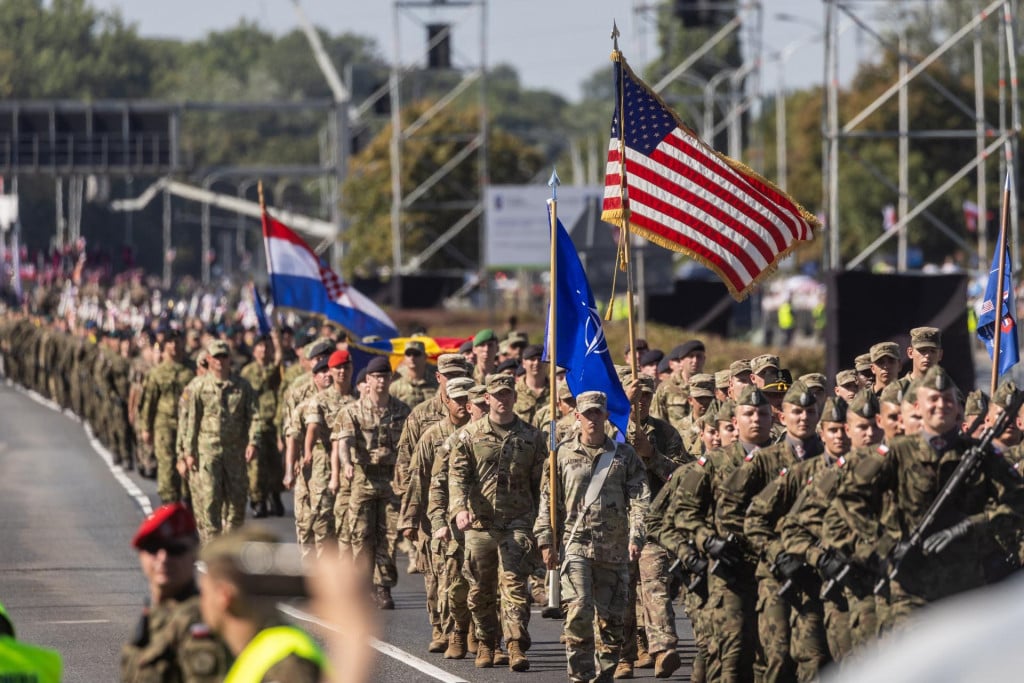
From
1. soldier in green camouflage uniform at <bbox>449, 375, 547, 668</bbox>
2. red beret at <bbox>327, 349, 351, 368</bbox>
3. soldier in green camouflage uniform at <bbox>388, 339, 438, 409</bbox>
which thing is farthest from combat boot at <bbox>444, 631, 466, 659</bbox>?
soldier in green camouflage uniform at <bbox>388, 339, 438, 409</bbox>

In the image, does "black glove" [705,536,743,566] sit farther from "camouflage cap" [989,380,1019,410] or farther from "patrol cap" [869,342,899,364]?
"patrol cap" [869,342,899,364]

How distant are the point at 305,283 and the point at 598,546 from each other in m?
10.7

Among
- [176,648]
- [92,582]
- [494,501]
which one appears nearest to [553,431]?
[494,501]

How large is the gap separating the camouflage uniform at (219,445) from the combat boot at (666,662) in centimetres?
678

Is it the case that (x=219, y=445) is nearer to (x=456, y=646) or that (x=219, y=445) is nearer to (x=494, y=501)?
(x=456, y=646)

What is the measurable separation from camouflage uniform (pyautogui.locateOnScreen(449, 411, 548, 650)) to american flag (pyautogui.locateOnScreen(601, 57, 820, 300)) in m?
1.72

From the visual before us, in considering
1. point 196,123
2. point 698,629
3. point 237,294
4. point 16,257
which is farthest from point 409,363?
point 196,123

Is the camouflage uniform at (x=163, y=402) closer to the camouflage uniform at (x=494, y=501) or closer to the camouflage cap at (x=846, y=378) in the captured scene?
the camouflage uniform at (x=494, y=501)

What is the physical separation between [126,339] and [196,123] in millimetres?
138768

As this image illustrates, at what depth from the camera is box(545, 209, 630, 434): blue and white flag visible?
40.9 feet

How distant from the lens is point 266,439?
845 inches

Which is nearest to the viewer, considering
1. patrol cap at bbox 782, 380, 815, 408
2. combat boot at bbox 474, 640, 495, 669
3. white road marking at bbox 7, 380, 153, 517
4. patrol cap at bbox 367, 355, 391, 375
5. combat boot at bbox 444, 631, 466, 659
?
patrol cap at bbox 782, 380, 815, 408

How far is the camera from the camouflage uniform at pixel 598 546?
36.4ft

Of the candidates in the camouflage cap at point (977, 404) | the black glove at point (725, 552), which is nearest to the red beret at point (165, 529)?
the black glove at point (725, 552)
